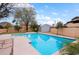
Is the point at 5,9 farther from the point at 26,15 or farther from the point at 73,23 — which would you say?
the point at 73,23

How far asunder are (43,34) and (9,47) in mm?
330

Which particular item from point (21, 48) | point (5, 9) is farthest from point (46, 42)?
point (5, 9)

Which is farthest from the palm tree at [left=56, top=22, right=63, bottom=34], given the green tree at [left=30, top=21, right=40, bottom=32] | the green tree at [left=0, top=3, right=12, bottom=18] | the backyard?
the green tree at [left=0, top=3, right=12, bottom=18]

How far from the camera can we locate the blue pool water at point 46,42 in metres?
1.59

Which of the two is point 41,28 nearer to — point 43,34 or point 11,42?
point 43,34

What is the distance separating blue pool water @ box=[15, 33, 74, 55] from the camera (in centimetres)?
159

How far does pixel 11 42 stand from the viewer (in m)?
1.62

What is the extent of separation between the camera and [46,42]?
1.59 meters

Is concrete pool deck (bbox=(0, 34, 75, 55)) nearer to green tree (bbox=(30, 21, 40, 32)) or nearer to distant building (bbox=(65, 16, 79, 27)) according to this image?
green tree (bbox=(30, 21, 40, 32))

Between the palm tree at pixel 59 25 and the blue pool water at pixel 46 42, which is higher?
the palm tree at pixel 59 25

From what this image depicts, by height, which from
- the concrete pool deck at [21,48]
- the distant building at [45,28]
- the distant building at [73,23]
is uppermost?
the distant building at [73,23]

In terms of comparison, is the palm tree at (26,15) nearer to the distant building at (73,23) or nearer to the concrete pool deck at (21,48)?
the concrete pool deck at (21,48)

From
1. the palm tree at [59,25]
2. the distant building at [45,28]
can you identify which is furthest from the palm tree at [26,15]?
the palm tree at [59,25]
